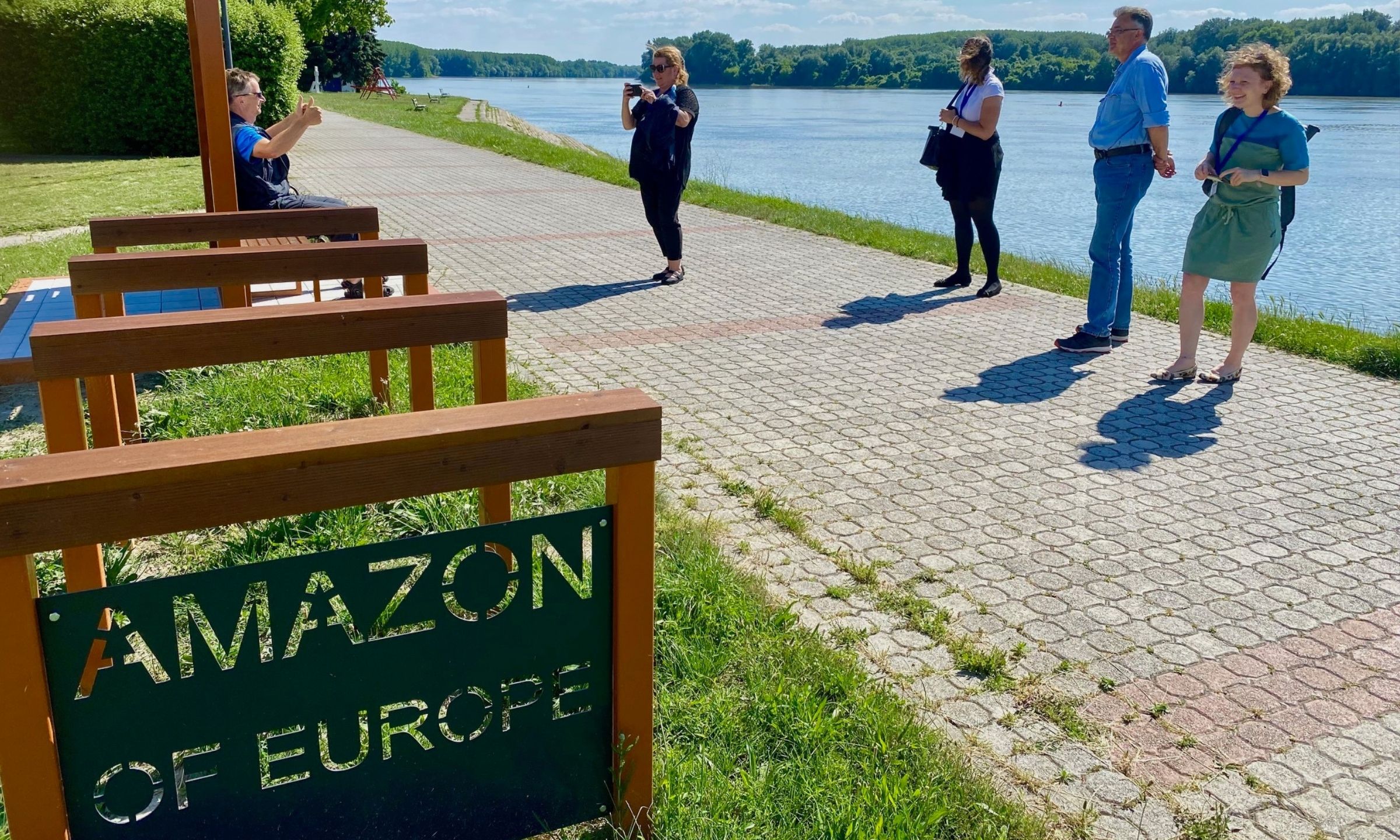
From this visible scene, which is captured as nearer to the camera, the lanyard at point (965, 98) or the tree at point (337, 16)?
the lanyard at point (965, 98)

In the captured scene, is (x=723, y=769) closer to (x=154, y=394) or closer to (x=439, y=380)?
(x=439, y=380)

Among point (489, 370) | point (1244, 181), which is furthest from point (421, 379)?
point (1244, 181)

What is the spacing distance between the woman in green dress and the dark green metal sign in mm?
4736

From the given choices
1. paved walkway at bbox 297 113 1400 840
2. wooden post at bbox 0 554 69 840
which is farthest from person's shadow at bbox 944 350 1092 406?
wooden post at bbox 0 554 69 840

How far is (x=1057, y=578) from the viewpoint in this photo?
3936mm

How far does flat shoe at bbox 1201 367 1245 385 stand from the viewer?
21.3 ft

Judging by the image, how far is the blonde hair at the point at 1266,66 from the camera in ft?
19.0

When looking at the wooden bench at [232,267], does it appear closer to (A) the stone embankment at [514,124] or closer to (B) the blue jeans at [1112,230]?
(B) the blue jeans at [1112,230]

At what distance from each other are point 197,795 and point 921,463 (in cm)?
365

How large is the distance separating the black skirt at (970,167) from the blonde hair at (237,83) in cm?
483

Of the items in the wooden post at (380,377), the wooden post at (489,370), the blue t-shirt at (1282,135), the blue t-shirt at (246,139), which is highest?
the blue t-shirt at (1282,135)

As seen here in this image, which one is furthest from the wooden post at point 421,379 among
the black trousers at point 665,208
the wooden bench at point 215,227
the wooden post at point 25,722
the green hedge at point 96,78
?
the green hedge at point 96,78

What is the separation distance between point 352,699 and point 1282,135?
561cm

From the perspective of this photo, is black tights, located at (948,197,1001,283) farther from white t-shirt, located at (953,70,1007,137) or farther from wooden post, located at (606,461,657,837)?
wooden post, located at (606,461,657,837)
